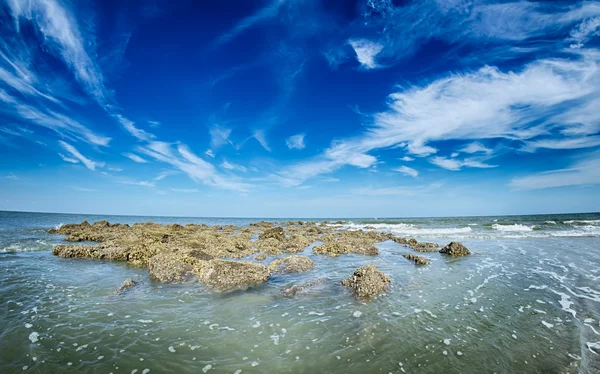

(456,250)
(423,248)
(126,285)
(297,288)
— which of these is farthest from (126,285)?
(423,248)

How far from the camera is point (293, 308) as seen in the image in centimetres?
748

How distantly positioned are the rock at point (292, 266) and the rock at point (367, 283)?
2.75m

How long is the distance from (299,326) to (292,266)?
5.52m

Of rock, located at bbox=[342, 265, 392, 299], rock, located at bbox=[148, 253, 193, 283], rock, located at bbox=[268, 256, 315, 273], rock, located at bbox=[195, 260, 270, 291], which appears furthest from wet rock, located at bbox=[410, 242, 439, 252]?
rock, located at bbox=[148, 253, 193, 283]

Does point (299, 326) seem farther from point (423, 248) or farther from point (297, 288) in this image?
point (423, 248)

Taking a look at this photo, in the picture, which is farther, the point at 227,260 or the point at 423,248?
the point at 423,248

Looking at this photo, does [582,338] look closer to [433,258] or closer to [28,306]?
[433,258]

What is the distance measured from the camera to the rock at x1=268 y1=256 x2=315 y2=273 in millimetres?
11648

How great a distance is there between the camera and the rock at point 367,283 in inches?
334

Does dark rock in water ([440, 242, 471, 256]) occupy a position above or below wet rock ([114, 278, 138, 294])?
above

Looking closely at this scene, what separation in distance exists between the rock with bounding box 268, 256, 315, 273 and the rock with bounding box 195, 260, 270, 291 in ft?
5.11

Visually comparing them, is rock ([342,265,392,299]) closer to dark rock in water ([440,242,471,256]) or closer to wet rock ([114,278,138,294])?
wet rock ([114,278,138,294])

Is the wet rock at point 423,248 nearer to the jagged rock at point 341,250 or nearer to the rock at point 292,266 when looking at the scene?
the jagged rock at point 341,250

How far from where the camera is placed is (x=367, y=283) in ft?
28.8
